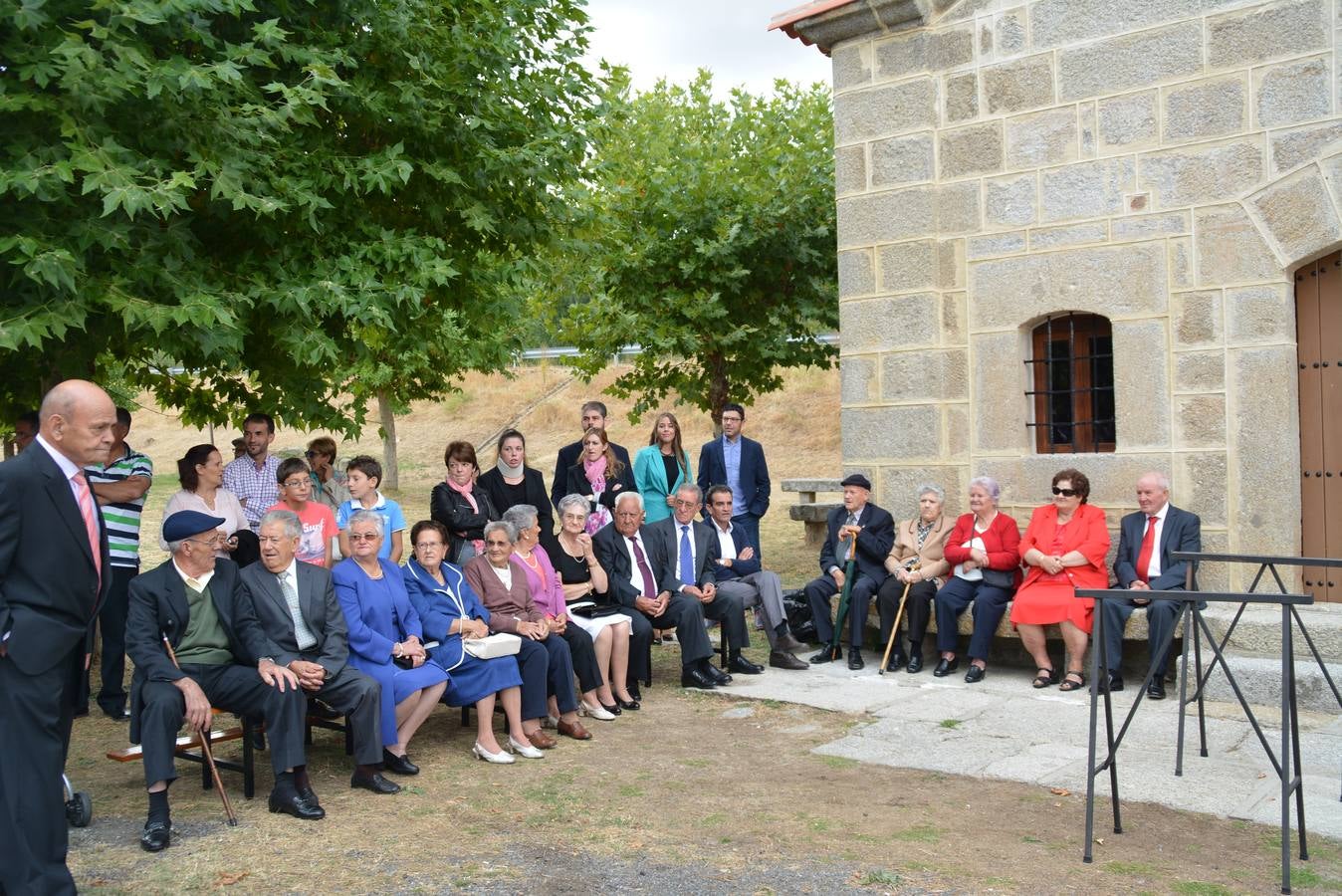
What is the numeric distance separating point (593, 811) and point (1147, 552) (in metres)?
4.25


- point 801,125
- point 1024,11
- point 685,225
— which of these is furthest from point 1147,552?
point 801,125

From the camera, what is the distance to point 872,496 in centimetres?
924

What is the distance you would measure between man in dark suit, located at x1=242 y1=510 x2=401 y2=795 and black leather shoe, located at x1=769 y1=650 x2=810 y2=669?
11.7 ft

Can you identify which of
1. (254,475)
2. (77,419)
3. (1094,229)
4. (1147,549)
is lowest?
(1147,549)

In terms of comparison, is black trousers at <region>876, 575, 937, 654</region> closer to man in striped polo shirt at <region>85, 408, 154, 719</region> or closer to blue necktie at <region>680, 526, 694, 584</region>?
blue necktie at <region>680, 526, 694, 584</region>

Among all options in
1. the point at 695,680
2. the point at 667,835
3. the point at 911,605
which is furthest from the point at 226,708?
the point at 911,605

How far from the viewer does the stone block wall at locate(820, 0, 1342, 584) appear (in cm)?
756

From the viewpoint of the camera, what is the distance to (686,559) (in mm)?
8516

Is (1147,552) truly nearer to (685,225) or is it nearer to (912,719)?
(912,719)

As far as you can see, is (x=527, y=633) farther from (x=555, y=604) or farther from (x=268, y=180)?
(x=268, y=180)

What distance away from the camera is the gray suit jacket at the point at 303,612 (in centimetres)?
582

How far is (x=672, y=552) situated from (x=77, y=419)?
4748 millimetres

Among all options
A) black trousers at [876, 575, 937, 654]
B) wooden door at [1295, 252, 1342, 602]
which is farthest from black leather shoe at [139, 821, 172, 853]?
wooden door at [1295, 252, 1342, 602]

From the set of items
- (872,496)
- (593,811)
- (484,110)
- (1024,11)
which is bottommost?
(593,811)
